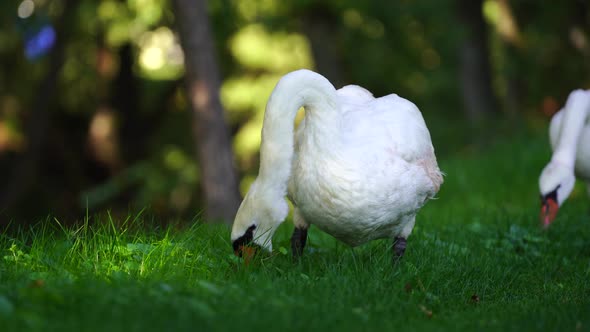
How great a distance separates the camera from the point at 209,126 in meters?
11.2

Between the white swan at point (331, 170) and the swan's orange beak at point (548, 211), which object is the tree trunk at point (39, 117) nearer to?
the swan's orange beak at point (548, 211)

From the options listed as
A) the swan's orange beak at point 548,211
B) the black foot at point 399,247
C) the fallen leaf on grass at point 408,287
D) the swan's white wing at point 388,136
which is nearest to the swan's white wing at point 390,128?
the swan's white wing at point 388,136

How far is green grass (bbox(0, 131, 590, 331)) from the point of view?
14.1 feet

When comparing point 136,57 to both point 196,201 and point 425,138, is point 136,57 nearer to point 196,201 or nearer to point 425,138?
point 196,201

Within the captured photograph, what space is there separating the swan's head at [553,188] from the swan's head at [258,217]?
3764 millimetres

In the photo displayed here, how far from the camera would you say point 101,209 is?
62.5 feet

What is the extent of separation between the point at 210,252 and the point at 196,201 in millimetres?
14472

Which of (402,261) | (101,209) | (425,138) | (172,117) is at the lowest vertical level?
(101,209)

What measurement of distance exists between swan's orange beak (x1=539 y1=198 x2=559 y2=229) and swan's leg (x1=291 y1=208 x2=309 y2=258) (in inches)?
116

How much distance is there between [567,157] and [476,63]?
11392 mm

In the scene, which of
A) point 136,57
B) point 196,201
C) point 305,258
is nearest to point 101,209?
point 196,201

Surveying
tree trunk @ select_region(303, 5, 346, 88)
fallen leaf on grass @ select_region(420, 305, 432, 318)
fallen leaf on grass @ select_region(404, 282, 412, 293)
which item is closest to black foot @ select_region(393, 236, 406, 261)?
fallen leaf on grass @ select_region(404, 282, 412, 293)

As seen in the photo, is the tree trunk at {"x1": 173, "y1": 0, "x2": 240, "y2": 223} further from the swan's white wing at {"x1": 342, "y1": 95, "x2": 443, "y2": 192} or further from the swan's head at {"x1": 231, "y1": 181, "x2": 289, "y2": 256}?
the swan's head at {"x1": 231, "y1": 181, "x2": 289, "y2": 256}

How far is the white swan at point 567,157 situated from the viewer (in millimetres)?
8109
